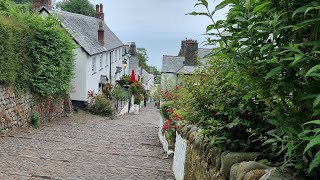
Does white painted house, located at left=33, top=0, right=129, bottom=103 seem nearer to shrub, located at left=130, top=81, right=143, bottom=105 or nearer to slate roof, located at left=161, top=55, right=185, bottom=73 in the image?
shrub, located at left=130, top=81, right=143, bottom=105

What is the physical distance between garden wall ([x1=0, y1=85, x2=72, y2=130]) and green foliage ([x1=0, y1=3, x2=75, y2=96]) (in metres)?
0.40

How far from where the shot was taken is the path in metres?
8.23

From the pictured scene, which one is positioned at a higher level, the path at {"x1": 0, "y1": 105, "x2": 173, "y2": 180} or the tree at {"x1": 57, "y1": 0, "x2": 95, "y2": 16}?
the tree at {"x1": 57, "y1": 0, "x2": 95, "y2": 16}

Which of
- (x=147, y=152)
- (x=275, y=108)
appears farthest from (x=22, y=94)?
(x=275, y=108)

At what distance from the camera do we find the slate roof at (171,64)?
36.4m

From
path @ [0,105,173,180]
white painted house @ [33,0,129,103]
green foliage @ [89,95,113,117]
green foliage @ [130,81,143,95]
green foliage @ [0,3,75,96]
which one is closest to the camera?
path @ [0,105,173,180]

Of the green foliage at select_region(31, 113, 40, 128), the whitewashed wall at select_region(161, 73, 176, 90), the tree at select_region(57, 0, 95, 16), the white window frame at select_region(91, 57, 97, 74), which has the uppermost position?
the tree at select_region(57, 0, 95, 16)

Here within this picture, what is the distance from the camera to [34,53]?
1530 cm

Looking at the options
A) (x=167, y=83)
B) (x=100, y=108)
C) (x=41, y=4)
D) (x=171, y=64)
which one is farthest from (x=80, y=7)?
(x=167, y=83)

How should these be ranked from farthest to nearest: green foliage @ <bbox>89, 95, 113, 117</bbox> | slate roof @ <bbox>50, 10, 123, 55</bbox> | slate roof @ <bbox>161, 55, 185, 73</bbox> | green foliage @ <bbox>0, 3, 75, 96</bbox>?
slate roof @ <bbox>161, 55, 185, 73</bbox> → slate roof @ <bbox>50, 10, 123, 55</bbox> → green foliage @ <bbox>89, 95, 113, 117</bbox> → green foliage @ <bbox>0, 3, 75, 96</bbox>

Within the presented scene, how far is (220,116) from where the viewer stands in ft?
14.8

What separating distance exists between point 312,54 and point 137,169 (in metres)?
7.44

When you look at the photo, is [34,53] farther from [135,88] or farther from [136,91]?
[136,91]

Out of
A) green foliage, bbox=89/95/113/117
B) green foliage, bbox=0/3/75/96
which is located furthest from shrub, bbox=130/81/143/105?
green foliage, bbox=0/3/75/96
